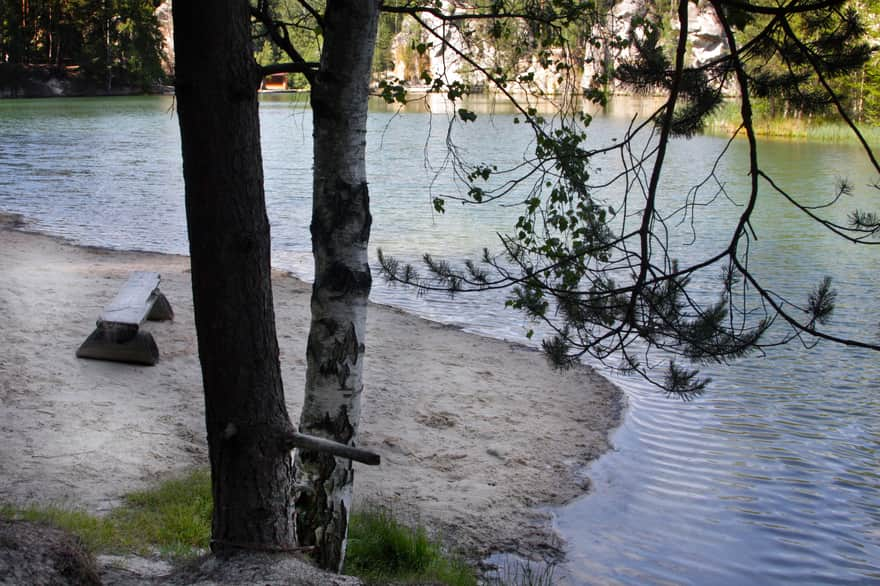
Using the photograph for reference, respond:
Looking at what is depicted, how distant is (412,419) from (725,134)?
34.9m

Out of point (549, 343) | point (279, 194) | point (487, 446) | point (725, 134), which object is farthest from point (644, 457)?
point (725, 134)

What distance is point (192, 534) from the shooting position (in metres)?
4.65

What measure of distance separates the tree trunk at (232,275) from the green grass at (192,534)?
836mm

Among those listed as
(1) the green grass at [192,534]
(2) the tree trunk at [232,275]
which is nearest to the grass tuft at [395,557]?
(1) the green grass at [192,534]

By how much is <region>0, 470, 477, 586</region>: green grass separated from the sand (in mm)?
320

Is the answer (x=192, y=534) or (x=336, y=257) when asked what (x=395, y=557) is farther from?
(x=336, y=257)

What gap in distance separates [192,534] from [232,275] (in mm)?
1902

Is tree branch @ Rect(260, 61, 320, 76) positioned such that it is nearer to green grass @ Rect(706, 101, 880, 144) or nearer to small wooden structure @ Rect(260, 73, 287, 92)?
small wooden structure @ Rect(260, 73, 287, 92)

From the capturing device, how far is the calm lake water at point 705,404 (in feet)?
19.8

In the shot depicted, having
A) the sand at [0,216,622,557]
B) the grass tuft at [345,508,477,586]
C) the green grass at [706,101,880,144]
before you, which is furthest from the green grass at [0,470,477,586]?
the green grass at [706,101,880,144]

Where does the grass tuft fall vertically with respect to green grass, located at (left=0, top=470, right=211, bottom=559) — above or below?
below

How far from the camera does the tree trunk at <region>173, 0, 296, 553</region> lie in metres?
3.28

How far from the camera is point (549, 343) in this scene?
5.04 metres

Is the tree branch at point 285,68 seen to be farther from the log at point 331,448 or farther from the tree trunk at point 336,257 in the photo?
the log at point 331,448
